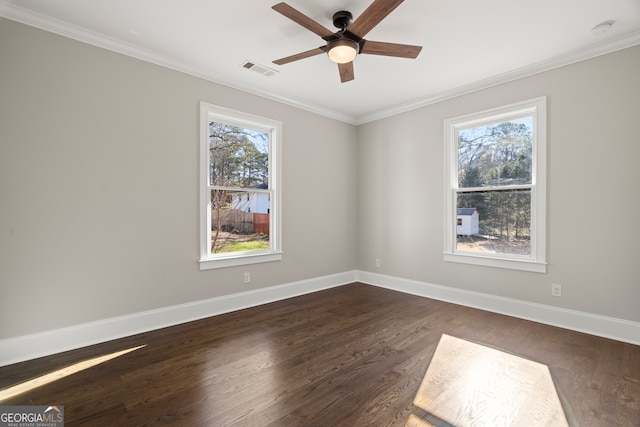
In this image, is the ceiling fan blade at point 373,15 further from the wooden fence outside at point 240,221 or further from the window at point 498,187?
the wooden fence outside at point 240,221

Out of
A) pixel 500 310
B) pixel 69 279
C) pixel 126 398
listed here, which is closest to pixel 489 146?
pixel 500 310

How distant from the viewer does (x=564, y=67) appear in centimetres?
314

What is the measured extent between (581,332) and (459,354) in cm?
151

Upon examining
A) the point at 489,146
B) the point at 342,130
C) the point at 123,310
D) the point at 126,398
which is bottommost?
the point at 126,398

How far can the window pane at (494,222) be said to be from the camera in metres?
3.49

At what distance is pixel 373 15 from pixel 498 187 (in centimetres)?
267

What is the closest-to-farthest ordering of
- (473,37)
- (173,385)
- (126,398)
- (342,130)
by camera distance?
(126,398)
(173,385)
(473,37)
(342,130)

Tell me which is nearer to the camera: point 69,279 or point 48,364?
point 48,364

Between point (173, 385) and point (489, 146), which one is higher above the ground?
point (489, 146)

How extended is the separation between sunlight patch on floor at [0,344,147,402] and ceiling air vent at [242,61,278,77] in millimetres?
3032

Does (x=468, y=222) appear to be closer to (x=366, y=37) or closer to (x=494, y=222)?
(x=494, y=222)

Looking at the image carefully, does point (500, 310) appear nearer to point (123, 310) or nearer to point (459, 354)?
point (459, 354)

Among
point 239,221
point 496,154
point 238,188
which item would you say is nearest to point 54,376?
point 239,221

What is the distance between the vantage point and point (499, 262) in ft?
11.9
